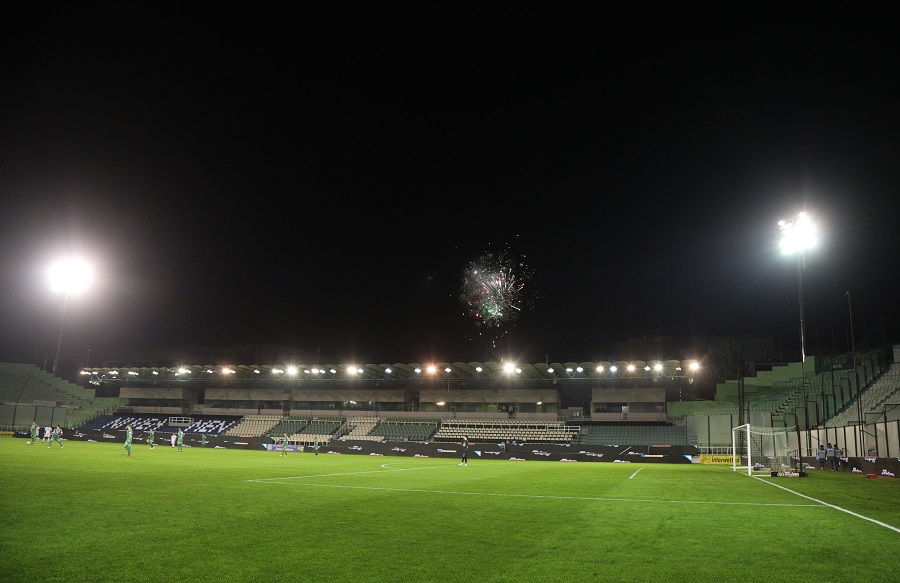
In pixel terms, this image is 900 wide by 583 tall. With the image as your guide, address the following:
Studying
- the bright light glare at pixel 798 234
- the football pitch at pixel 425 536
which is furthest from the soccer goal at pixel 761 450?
the football pitch at pixel 425 536

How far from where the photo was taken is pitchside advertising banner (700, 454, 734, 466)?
1699 inches

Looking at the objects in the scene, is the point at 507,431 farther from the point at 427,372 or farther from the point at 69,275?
the point at 69,275

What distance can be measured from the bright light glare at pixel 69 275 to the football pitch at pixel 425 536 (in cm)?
3384

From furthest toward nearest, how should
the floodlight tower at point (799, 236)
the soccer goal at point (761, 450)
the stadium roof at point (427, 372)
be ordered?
the stadium roof at point (427, 372)
the floodlight tower at point (799, 236)
the soccer goal at point (761, 450)

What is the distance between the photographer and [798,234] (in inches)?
1358

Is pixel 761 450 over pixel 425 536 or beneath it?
beneath

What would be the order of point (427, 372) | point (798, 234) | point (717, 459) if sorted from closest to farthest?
point (798, 234) → point (717, 459) → point (427, 372)

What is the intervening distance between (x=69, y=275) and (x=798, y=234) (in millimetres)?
49532

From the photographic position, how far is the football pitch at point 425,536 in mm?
6438

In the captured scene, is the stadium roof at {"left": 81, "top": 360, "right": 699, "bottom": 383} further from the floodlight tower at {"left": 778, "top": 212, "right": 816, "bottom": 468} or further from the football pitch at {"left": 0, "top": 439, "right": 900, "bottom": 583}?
the football pitch at {"left": 0, "top": 439, "right": 900, "bottom": 583}

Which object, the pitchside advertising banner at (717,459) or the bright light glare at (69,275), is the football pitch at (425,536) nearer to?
the pitchside advertising banner at (717,459)

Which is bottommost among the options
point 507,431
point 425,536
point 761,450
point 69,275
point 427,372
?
point 507,431

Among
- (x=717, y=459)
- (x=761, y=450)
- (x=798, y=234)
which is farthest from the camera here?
(x=717, y=459)

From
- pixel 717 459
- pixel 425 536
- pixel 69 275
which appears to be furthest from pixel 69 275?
pixel 717 459
